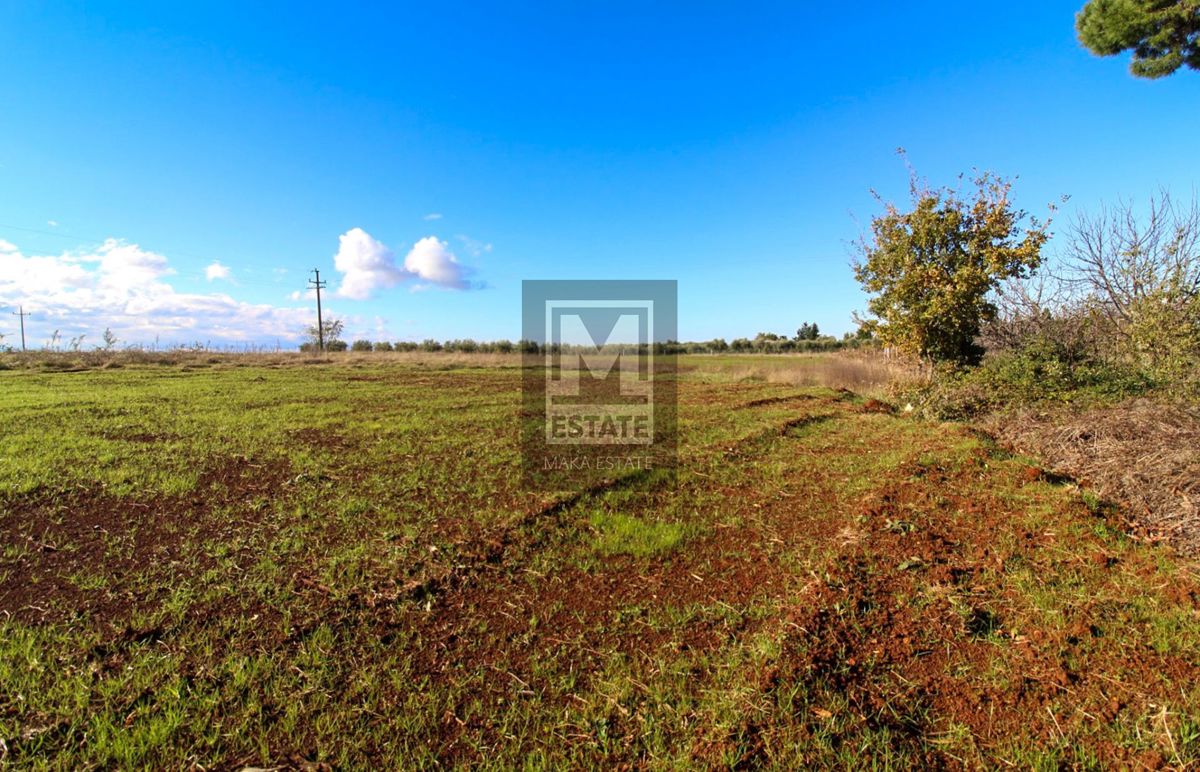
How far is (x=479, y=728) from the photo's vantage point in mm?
2064

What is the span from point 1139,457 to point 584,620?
5.73 m

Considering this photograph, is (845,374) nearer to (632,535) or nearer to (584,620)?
(632,535)

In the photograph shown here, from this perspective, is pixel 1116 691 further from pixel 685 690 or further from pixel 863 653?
pixel 685 690

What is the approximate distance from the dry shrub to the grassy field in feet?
1.16

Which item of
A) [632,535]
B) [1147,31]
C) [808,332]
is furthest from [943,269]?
[808,332]

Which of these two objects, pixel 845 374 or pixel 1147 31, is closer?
pixel 1147 31

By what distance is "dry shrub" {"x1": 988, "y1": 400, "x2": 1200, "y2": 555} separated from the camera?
3.81m

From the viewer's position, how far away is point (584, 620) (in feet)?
9.42

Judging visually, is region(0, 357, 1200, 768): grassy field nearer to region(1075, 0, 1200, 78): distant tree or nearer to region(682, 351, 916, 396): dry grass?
region(1075, 0, 1200, 78): distant tree

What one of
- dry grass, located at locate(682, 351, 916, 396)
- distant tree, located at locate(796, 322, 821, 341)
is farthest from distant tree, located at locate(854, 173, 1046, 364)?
distant tree, located at locate(796, 322, 821, 341)

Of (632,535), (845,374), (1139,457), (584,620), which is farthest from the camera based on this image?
(845,374)

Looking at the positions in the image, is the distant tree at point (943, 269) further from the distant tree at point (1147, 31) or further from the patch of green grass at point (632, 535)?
the patch of green grass at point (632, 535)

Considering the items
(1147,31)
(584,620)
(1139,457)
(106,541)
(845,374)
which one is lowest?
(584,620)

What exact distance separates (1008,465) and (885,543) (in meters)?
3.21
